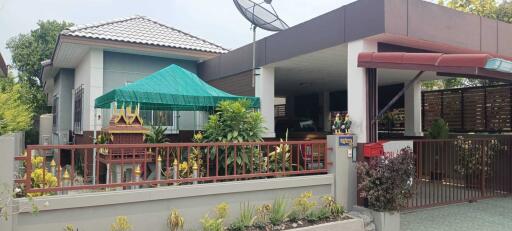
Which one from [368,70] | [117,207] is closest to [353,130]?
[368,70]

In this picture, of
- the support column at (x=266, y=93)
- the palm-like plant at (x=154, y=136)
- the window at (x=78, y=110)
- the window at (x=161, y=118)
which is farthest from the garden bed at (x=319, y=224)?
the window at (x=78, y=110)

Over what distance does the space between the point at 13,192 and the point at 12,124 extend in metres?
1.79

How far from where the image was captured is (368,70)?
6547 millimetres

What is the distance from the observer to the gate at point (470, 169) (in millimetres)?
7980

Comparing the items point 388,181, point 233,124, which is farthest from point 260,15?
point 388,181

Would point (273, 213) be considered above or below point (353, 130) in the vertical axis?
below

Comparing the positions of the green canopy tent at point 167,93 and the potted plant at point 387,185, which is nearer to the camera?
the potted plant at point 387,185

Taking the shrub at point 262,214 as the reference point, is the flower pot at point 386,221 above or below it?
below

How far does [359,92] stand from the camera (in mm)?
6480

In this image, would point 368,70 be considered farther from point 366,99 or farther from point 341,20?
point 341,20

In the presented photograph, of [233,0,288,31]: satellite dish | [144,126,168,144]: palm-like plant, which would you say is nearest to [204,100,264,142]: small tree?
[144,126,168,144]: palm-like plant

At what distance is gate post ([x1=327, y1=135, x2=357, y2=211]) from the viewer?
6.33 m

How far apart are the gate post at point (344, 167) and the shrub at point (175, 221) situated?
2.68 m

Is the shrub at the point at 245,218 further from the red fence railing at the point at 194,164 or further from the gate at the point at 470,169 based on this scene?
the gate at the point at 470,169
